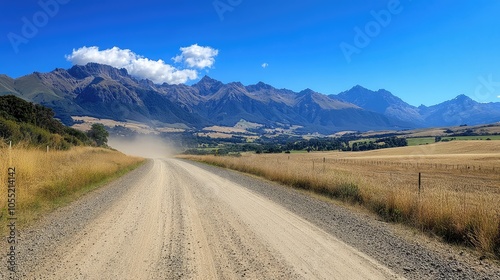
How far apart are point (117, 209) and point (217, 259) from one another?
614 cm

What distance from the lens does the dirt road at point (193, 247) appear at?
5555mm

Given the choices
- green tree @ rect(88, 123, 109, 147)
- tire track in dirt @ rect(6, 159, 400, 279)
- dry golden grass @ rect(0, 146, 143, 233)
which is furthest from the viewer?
green tree @ rect(88, 123, 109, 147)

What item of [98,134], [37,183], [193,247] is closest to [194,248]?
[193,247]

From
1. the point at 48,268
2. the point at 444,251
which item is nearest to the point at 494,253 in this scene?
the point at 444,251

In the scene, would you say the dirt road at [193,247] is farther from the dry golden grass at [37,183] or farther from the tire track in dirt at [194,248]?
the dry golden grass at [37,183]

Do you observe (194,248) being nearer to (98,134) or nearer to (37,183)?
(37,183)

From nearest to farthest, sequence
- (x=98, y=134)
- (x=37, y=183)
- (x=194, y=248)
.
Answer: (x=194, y=248), (x=37, y=183), (x=98, y=134)

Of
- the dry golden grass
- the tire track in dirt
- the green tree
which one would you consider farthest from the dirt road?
the green tree

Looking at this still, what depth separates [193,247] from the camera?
271 inches

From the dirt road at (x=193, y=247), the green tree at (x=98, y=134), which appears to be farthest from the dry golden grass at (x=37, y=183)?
the green tree at (x=98, y=134)

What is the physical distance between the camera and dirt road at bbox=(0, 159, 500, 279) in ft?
18.2

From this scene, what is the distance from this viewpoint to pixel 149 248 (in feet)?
22.0

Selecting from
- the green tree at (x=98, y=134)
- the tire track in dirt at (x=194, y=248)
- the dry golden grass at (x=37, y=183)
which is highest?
the green tree at (x=98, y=134)

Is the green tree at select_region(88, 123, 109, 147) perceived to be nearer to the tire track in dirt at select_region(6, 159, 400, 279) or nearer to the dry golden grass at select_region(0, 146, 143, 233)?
the dry golden grass at select_region(0, 146, 143, 233)
